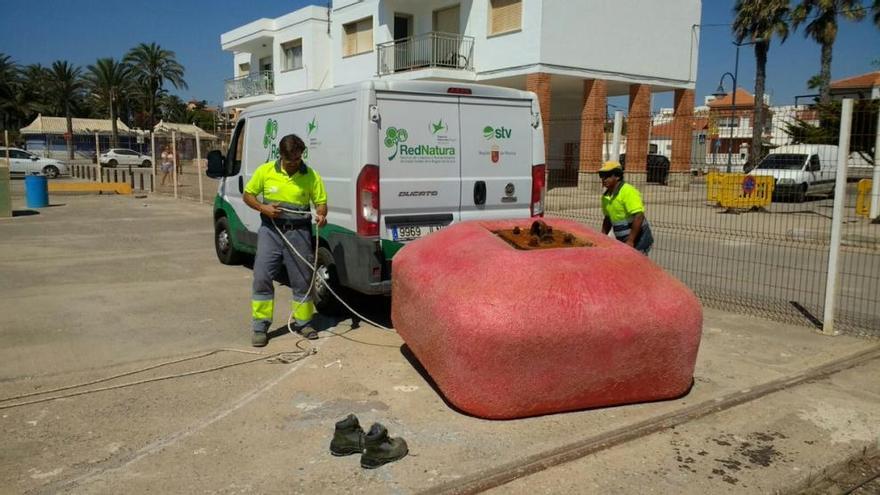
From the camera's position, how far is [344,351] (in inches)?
219

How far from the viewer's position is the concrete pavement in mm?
3449

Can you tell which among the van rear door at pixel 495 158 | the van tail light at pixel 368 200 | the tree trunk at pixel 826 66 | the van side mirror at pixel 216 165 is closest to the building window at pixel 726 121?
the van rear door at pixel 495 158

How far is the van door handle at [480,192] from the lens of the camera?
6.46 meters

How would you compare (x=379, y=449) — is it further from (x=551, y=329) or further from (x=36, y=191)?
(x=36, y=191)

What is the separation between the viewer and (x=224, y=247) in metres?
9.51

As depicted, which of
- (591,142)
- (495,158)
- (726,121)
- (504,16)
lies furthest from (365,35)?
(495,158)

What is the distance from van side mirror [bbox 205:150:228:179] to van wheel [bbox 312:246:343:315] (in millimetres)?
2707

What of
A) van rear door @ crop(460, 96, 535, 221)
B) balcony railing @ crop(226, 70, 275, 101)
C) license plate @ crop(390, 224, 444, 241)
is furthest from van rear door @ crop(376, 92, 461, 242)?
balcony railing @ crop(226, 70, 275, 101)

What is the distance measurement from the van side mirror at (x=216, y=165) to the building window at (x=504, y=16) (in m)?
16.5

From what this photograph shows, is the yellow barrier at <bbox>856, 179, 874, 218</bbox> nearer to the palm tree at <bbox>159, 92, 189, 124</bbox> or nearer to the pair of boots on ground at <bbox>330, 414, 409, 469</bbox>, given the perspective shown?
the pair of boots on ground at <bbox>330, 414, 409, 469</bbox>

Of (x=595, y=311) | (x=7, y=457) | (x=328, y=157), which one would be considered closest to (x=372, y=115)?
(x=328, y=157)

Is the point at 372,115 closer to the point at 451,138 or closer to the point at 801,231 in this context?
the point at 451,138

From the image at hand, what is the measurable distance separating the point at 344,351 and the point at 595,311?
7.74 ft

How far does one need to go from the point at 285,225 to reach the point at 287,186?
0.34m
